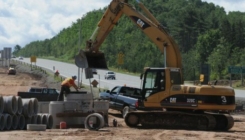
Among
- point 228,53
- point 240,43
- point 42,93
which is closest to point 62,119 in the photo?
point 42,93

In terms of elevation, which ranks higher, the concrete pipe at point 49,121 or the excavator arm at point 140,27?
the excavator arm at point 140,27

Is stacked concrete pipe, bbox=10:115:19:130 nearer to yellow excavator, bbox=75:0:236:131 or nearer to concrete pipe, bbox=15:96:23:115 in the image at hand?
concrete pipe, bbox=15:96:23:115

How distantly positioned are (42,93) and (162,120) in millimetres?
14815

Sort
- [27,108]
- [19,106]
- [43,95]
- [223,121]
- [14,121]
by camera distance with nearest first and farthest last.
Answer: [14,121] < [19,106] < [27,108] < [223,121] < [43,95]

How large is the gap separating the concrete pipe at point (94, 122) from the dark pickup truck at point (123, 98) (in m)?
7.10

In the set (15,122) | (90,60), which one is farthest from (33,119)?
(90,60)

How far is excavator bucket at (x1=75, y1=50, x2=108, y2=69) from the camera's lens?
26.7 meters

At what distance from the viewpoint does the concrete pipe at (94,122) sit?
2295 cm

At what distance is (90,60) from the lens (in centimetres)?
2748

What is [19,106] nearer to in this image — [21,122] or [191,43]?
[21,122]

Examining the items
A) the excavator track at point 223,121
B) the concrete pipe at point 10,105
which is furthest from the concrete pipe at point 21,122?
the excavator track at point 223,121

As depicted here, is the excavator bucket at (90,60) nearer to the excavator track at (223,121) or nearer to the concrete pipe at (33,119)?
the concrete pipe at (33,119)

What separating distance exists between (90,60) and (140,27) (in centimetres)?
267

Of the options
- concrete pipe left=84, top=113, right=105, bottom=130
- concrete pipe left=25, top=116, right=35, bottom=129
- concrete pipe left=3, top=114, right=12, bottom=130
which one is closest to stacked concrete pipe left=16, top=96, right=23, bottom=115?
concrete pipe left=25, top=116, right=35, bottom=129
